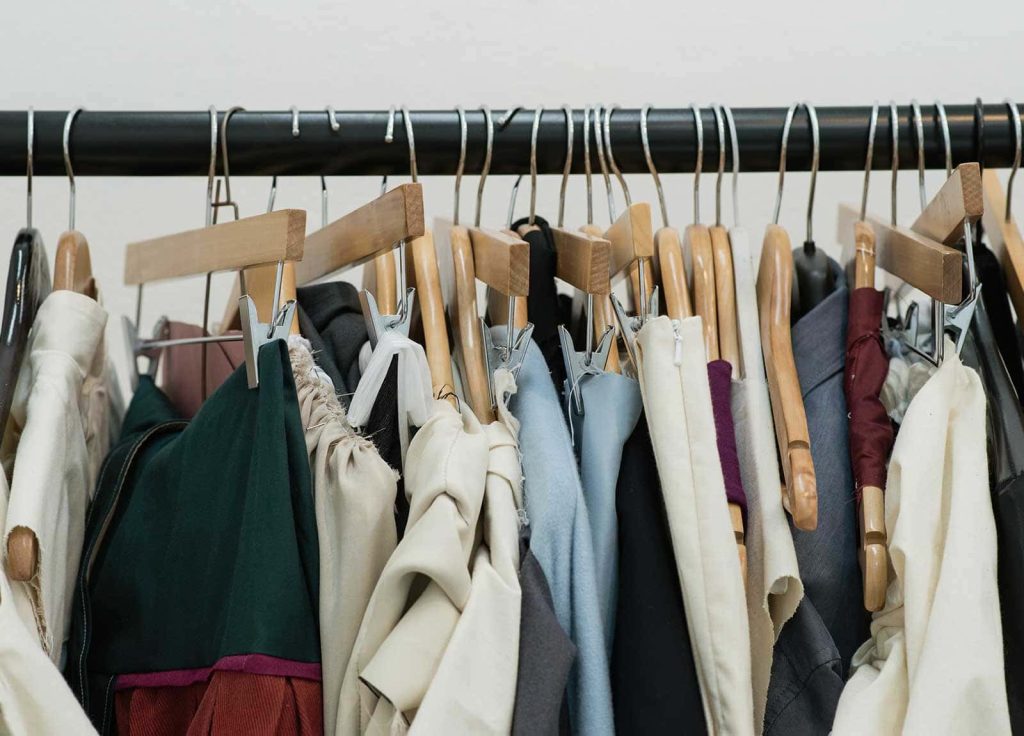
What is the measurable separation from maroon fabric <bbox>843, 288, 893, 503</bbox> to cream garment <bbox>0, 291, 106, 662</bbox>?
0.45 meters

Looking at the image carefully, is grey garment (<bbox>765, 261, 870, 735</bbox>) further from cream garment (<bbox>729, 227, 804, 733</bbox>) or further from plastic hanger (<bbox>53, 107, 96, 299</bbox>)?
plastic hanger (<bbox>53, 107, 96, 299</bbox>)

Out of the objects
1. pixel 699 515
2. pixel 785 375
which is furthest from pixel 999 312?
pixel 699 515

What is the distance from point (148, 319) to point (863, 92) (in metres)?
0.81

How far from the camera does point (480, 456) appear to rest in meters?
0.60

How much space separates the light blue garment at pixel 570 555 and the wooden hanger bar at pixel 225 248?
0.17 metres

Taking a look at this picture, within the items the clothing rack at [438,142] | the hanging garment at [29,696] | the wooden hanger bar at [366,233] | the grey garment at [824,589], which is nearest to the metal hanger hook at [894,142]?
the clothing rack at [438,142]

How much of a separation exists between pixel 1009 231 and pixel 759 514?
10.7 inches

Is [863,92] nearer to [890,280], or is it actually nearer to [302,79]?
[890,280]

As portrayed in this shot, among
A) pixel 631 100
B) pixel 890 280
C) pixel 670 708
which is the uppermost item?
pixel 631 100

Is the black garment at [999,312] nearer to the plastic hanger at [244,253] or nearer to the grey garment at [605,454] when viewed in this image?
the grey garment at [605,454]

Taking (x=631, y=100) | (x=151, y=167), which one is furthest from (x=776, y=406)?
(x=631, y=100)

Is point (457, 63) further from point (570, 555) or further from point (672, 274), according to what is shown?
point (570, 555)

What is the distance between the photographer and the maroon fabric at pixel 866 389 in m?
0.66

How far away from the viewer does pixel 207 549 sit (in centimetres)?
62
